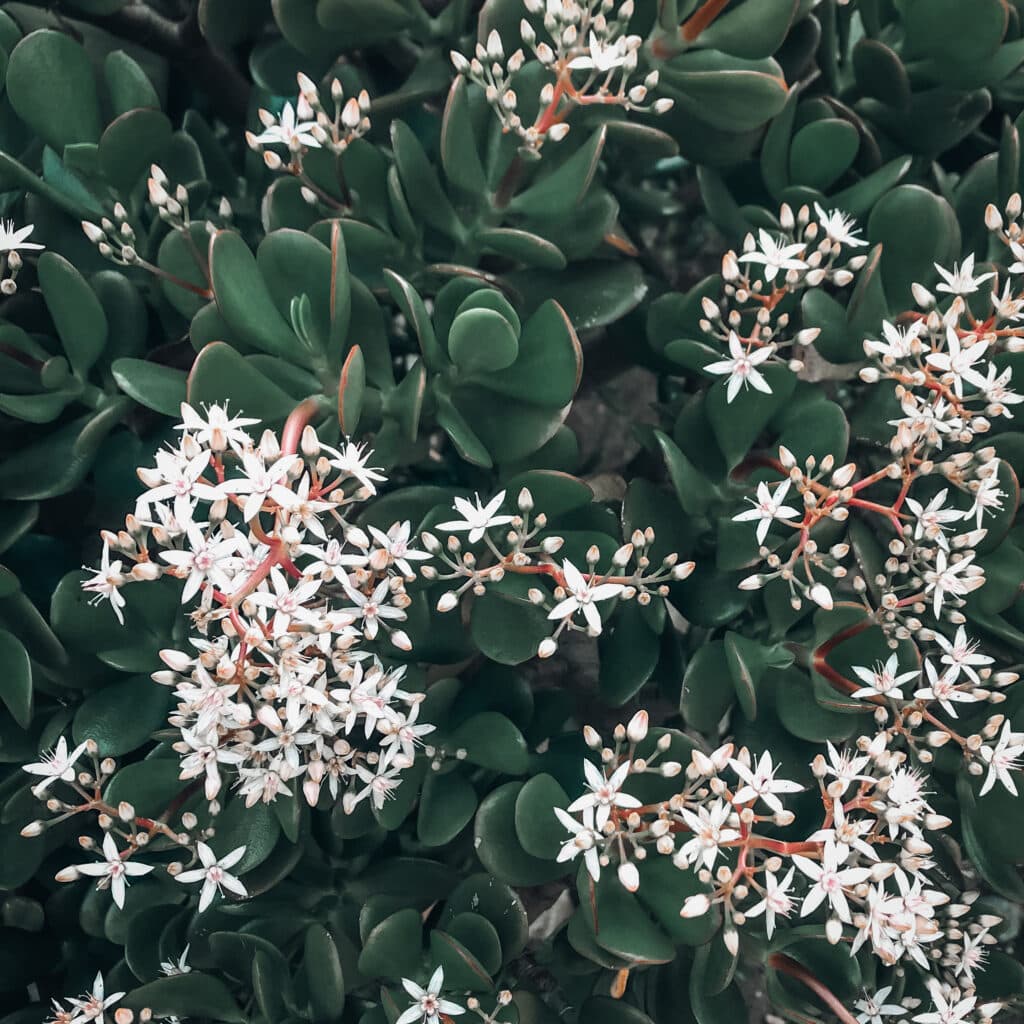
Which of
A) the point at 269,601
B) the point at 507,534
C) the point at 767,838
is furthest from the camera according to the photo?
the point at 507,534

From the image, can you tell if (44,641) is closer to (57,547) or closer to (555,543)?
(57,547)

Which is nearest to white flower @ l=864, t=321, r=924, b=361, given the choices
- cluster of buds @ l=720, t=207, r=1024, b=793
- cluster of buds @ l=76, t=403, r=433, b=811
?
cluster of buds @ l=720, t=207, r=1024, b=793

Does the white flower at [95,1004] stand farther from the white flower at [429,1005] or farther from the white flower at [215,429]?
the white flower at [215,429]

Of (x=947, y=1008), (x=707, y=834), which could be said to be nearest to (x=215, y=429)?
(x=707, y=834)

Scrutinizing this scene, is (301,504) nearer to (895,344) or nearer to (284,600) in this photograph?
(284,600)

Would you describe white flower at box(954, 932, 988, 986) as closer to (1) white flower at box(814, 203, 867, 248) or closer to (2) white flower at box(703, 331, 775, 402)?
(2) white flower at box(703, 331, 775, 402)

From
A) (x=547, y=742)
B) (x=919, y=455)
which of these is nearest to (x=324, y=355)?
(x=547, y=742)
